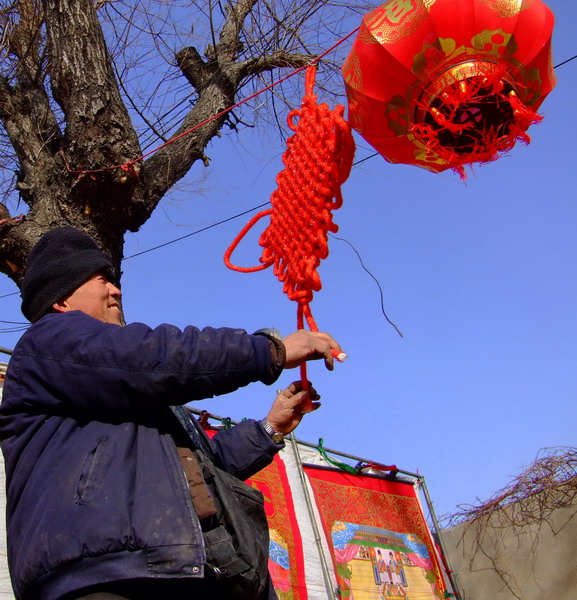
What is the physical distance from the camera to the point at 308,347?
69.5 inches

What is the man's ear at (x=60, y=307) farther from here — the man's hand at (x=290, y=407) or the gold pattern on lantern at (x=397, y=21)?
the gold pattern on lantern at (x=397, y=21)

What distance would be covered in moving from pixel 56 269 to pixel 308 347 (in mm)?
762

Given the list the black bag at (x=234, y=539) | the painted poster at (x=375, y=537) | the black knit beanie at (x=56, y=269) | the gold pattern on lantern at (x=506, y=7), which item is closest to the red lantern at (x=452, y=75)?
the gold pattern on lantern at (x=506, y=7)

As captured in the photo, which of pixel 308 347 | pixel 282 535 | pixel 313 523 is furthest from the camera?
pixel 313 523

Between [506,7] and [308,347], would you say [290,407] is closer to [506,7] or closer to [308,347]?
[308,347]

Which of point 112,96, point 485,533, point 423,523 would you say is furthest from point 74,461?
point 485,533

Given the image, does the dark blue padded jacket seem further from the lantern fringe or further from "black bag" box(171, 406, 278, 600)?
the lantern fringe

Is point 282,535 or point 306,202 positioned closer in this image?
point 306,202

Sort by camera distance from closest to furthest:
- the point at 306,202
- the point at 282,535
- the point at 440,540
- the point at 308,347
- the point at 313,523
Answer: the point at 308,347, the point at 306,202, the point at 282,535, the point at 313,523, the point at 440,540

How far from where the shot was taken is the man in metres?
1.39

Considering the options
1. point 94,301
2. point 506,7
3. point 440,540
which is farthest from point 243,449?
point 440,540

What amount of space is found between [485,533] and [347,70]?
13.3ft

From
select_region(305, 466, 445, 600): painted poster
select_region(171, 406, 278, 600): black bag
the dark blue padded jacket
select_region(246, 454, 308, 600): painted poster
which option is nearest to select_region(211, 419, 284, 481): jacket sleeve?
select_region(171, 406, 278, 600): black bag

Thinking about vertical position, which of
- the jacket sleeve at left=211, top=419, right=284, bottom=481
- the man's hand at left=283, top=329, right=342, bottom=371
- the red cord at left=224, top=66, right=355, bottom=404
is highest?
the red cord at left=224, top=66, right=355, bottom=404
